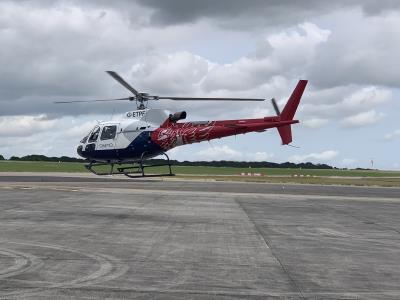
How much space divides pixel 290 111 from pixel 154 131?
31.0ft

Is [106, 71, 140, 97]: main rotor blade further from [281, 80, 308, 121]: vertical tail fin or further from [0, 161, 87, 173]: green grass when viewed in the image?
[0, 161, 87, 173]: green grass

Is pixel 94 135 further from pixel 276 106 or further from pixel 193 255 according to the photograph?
pixel 193 255

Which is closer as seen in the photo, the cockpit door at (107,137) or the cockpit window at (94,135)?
the cockpit door at (107,137)

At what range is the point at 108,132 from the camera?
128 feet

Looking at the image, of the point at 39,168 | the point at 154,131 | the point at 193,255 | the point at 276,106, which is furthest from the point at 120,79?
the point at 39,168

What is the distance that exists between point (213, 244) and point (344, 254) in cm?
405

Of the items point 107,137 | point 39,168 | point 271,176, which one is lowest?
point 271,176

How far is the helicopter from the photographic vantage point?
37156 mm

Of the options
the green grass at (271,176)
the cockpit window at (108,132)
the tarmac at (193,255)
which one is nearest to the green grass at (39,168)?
the green grass at (271,176)

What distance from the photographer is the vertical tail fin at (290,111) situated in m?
38.5

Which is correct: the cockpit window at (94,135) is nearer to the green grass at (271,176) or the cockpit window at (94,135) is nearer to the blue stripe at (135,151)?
the blue stripe at (135,151)

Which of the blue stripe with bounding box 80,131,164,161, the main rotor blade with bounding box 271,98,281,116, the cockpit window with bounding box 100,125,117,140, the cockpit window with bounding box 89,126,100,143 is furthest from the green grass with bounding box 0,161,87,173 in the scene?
the main rotor blade with bounding box 271,98,281,116

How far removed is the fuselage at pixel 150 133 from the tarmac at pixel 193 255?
9019 mm

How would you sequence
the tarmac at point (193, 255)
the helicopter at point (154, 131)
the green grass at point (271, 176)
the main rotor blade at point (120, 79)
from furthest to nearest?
1. the green grass at point (271, 176)
2. the helicopter at point (154, 131)
3. the main rotor blade at point (120, 79)
4. the tarmac at point (193, 255)
